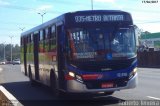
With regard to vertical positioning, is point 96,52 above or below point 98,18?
below

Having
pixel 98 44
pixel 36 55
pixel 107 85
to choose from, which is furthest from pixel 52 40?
pixel 36 55

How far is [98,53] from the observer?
1349 centimetres

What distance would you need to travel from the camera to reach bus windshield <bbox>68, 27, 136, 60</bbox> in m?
13.4

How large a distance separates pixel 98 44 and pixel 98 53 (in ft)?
0.96

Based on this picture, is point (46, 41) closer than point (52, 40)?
No

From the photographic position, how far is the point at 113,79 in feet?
44.6

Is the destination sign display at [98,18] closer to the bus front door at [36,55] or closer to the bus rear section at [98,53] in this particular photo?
the bus rear section at [98,53]

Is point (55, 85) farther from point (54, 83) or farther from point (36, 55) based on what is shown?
point (36, 55)

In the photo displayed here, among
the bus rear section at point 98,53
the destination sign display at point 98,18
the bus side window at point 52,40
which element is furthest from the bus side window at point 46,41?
the destination sign display at point 98,18

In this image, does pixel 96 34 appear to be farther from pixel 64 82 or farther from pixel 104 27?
pixel 64 82

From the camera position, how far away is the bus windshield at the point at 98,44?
44.1 feet

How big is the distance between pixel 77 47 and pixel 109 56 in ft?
3.58

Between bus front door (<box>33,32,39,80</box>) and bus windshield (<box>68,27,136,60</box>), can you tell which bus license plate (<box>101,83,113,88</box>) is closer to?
bus windshield (<box>68,27,136,60</box>)

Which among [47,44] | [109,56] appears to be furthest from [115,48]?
[47,44]
